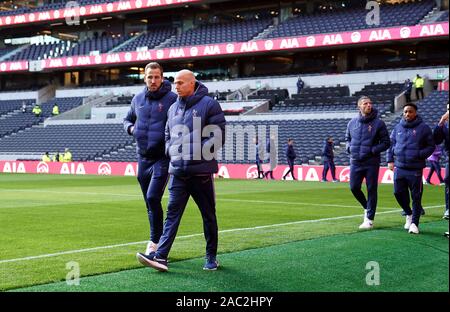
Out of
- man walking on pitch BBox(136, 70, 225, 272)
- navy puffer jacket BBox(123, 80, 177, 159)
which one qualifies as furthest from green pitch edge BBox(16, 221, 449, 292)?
navy puffer jacket BBox(123, 80, 177, 159)

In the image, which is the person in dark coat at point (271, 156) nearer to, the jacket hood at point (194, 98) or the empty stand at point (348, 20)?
the empty stand at point (348, 20)

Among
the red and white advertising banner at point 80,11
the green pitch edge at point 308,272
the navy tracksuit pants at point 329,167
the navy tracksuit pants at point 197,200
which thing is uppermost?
the red and white advertising banner at point 80,11

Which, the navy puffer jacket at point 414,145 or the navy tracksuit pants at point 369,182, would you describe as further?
the navy tracksuit pants at point 369,182

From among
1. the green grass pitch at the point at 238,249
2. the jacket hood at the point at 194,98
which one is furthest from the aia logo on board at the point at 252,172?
the jacket hood at the point at 194,98

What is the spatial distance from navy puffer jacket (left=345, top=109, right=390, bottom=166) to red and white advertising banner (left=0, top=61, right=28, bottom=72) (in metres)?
48.1

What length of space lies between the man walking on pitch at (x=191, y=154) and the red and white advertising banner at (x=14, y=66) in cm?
5102

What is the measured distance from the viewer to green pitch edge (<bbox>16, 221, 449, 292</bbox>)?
6.20 meters

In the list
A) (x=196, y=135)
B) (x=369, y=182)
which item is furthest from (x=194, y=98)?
(x=369, y=182)

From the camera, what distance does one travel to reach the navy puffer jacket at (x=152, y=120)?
25.7ft

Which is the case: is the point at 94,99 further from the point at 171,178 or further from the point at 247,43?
the point at 171,178

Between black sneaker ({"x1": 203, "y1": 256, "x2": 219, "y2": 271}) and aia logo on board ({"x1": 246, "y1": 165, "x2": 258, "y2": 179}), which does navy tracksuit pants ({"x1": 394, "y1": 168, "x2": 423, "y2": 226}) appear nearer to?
black sneaker ({"x1": 203, "y1": 256, "x2": 219, "y2": 271})

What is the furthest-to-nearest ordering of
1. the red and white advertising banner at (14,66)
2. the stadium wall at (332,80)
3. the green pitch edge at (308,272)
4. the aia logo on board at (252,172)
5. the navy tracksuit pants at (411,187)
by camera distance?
the red and white advertising banner at (14,66)
the stadium wall at (332,80)
the aia logo on board at (252,172)
the navy tracksuit pants at (411,187)
the green pitch edge at (308,272)

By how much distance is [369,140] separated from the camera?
1130 centimetres
